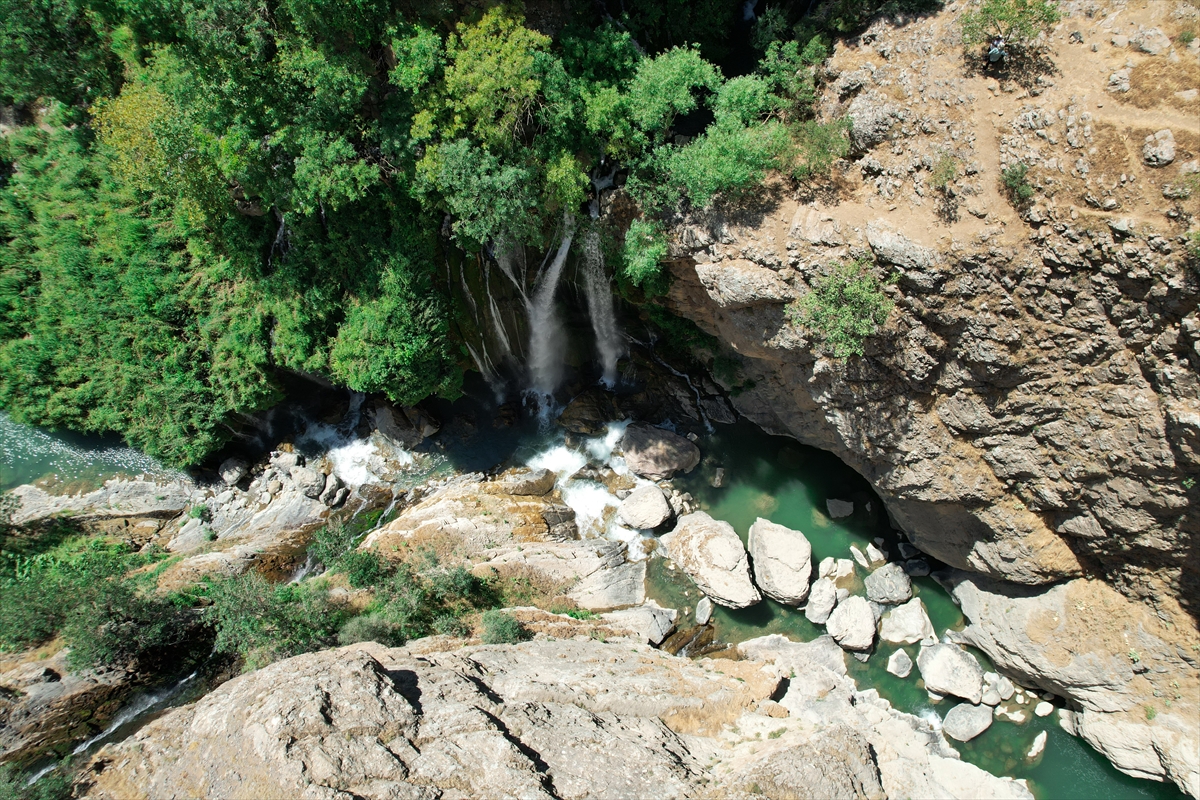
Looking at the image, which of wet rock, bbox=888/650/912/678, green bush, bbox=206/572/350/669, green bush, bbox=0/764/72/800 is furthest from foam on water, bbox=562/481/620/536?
green bush, bbox=0/764/72/800

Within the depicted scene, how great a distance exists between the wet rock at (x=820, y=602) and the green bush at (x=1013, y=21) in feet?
54.5

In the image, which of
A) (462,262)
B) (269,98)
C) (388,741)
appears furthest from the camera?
(462,262)

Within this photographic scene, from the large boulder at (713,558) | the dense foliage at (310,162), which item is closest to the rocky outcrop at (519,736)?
the large boulder at (713,558)

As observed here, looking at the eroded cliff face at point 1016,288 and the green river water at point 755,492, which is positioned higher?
the eroded cliff face at point 1016,288

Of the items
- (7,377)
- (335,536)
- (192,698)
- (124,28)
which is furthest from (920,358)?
(7,377)

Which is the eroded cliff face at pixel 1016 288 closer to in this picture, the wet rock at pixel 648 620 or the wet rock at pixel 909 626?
the wet rock at pixel 909 626

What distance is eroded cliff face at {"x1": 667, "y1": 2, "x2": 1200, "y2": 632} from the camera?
13.5 metres

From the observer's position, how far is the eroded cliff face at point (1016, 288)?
44.3 ft

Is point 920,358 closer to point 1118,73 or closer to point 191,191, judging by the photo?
point 1118,73

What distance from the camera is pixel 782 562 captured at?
22375mm

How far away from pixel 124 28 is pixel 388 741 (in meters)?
20.6

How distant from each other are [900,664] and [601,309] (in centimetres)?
1594

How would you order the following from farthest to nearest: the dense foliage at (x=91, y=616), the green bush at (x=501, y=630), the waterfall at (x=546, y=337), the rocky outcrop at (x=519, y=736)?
the waterfall at (x=546, y=337)
the green bush at (x=501, y=630)
the dense foliage at (x=91, y=616)
the rocky outcrop at (x=519, y=736)

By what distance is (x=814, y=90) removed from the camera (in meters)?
17.2
